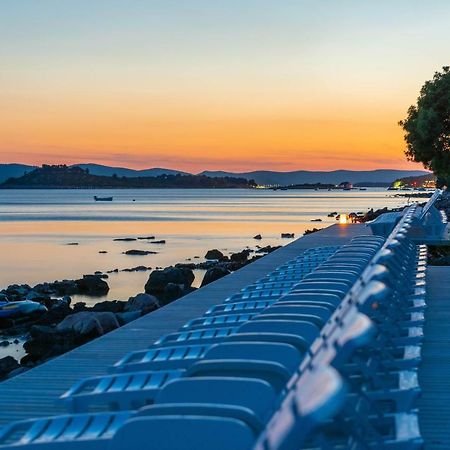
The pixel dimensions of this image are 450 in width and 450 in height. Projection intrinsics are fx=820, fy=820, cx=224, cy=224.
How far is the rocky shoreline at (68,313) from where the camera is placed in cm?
1392

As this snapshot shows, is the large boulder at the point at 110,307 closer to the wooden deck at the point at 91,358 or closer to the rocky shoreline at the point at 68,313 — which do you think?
the rocky shoreline at the point at 68,313

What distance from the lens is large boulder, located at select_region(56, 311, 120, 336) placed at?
14.0 metres

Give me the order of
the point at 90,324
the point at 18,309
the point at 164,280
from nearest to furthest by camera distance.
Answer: the point at 90,324 < the point at 18,309 < the point at 164,280

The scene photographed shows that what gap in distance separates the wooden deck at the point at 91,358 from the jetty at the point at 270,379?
0.6 inches

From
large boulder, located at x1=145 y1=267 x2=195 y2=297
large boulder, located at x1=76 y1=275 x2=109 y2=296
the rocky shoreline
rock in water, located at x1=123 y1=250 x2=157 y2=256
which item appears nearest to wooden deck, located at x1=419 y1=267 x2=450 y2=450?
the rocky shoreline

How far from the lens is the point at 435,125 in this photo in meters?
30.9

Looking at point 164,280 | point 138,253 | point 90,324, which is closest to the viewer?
point 90,324

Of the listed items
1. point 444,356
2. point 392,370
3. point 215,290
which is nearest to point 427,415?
point 392,370

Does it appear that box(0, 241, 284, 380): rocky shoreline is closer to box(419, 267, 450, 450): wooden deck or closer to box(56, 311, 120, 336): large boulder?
box(56, 311, 120, 336): large boulder

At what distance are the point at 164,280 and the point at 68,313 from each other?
181 inches

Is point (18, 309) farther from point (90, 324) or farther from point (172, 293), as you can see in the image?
point (90, 324)

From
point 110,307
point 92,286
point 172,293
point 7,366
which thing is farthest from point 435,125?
point 7,366

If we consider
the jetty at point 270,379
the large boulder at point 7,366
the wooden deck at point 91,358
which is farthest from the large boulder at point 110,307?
the jetty at point 270,379

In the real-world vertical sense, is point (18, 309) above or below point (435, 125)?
below
